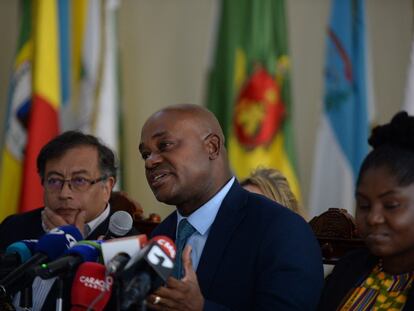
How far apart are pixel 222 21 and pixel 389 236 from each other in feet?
12.0

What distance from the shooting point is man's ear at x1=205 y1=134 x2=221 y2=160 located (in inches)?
96.3

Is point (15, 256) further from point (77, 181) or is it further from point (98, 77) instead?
point (98, 77)

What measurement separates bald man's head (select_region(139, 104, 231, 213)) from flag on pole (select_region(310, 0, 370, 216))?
271cm

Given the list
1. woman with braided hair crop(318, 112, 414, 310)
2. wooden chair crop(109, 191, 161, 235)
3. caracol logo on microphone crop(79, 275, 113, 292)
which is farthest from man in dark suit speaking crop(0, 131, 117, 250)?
woman with braided hair crop(318, 112, 414, 310)

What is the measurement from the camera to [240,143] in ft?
17.4

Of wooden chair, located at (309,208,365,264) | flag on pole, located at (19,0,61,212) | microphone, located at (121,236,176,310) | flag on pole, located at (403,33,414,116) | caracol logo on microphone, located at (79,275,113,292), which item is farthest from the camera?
flag on pole, located at (19,0,61,212)

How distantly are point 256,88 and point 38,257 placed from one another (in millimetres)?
3488

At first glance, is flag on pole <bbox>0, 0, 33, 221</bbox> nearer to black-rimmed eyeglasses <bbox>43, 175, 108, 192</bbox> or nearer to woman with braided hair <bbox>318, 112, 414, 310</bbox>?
black-rimmed eyeglasses <bbox>43, 175, 108, 192</bbox>

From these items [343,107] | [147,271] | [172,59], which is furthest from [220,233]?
[172,59]

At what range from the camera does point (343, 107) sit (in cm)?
506

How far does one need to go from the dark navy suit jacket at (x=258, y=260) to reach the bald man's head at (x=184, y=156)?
10 cm

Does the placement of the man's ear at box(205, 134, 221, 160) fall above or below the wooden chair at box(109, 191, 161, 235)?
above

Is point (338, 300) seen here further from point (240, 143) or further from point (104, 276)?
point (240, 143)

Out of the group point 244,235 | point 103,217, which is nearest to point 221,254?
point 244,235
